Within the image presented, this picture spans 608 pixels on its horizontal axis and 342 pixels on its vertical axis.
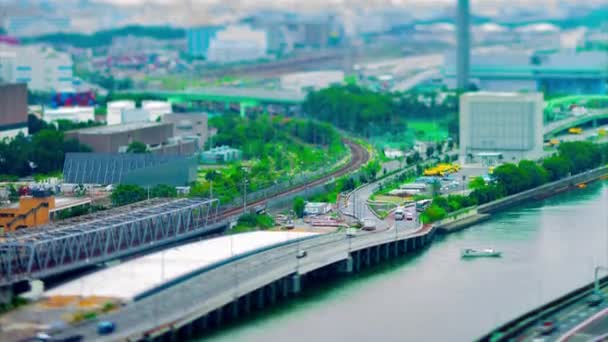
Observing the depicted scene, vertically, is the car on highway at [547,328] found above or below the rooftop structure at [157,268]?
below

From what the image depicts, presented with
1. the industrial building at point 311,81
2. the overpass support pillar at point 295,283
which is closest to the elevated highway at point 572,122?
the industrial building at point 311,81

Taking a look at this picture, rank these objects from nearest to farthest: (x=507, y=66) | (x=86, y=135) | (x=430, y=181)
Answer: (x=430, y=181) → (x=86, y=135) → (x=507, y=66)

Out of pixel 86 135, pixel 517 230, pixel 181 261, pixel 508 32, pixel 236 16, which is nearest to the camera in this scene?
pixel 181 261

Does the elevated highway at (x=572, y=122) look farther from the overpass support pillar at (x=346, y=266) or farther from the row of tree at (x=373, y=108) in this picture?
the overpass support pillar at (x=346, y=266)

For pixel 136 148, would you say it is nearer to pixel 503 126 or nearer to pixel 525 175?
pixel 503 126

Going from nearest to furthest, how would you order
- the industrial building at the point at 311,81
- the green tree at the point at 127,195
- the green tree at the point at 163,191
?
1. the green tree at the point at 127,195
2. the green tree at the point at 163,191
3. the industrial building at the point at 311,81

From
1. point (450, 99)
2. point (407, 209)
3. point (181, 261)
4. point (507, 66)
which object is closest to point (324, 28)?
point (507, 66)

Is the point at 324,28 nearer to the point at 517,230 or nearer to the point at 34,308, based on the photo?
the point at 517,230

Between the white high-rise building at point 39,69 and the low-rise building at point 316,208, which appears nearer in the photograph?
the low-rise building at point 316,208
